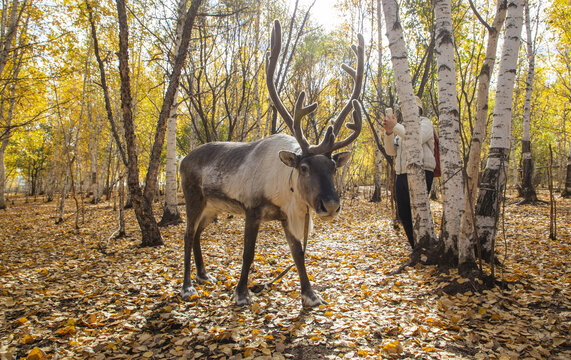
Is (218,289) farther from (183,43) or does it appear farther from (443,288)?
(183,43)

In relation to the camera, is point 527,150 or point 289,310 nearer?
point 289,310

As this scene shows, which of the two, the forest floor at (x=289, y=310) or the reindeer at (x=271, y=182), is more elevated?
the reindeer at (x=271, y=182)

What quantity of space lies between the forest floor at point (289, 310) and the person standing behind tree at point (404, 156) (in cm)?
84

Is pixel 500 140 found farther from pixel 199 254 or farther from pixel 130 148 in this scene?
pixel 130 148

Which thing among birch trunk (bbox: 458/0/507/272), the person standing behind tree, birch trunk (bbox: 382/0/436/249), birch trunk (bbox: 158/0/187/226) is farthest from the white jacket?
birch trunk (bbox: 158/0/187/226)

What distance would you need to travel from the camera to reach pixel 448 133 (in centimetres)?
406

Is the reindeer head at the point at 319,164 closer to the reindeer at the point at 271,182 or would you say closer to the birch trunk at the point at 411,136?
the reindeer at the point at 271,182

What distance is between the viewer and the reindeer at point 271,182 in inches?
132

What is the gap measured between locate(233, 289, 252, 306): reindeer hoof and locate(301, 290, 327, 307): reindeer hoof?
685 mm

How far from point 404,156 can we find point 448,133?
132 cm

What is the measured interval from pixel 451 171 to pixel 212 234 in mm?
6545

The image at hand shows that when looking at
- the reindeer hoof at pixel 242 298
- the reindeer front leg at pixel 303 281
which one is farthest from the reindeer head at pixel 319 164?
the reindeer hoof at pixel 242 298

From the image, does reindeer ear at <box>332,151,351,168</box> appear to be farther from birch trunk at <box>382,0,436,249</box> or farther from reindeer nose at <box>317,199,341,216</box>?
birch trunk at <box>382,0,436,249</box>

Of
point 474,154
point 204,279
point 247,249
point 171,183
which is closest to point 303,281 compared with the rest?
point 247,249
